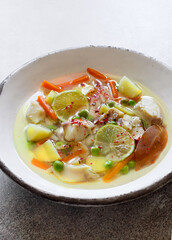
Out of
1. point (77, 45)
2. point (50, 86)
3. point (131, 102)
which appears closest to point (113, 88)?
point (131, 102)

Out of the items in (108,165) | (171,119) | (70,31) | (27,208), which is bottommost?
(27,208)

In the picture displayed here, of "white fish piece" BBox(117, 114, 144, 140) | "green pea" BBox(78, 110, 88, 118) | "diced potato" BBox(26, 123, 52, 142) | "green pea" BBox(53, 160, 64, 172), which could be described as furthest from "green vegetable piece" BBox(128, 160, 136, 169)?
"diced potato" BBox(26, 123, 52, 142)

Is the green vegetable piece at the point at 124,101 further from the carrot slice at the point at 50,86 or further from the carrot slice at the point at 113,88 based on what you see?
the carrot slice at the point at 50,86

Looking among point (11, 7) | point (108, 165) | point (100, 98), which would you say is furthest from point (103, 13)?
point (108, 165)

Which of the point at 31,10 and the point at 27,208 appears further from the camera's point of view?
the point at 31,10

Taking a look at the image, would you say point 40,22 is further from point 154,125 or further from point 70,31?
point 154,125

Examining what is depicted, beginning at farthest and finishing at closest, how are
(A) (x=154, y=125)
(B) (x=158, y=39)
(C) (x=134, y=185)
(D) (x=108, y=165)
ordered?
(B) (x=158, y=39) → (A) (x=154, y=125) → (D) (x=108, y=165) → (C) (x=134, y=185)
